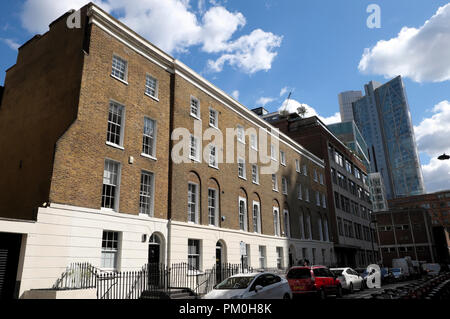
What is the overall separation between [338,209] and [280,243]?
19317mm

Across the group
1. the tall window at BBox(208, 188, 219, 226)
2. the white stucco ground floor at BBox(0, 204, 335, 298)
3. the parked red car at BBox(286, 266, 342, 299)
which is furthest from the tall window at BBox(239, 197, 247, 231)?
the parked red car at BBox(286, 266, 342, 299)

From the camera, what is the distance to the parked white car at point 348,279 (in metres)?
21.7

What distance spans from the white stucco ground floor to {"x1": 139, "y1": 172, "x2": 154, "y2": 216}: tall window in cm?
60

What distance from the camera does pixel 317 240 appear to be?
40125mm

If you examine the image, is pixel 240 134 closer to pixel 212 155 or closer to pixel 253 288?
pixel 212 155

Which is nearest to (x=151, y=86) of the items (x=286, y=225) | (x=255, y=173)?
(x=255, y=173)

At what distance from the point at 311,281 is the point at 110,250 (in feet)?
32.9

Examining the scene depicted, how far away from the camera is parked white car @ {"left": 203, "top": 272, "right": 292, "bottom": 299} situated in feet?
39.8

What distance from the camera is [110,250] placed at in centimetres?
1662

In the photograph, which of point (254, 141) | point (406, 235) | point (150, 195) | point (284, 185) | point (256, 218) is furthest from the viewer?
point (406, 235)

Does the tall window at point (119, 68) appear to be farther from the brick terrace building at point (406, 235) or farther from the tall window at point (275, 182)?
the brick terrace building at point (406, 235)

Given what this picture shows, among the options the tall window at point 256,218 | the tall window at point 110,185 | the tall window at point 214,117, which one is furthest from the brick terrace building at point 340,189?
the tall window at point 110,185

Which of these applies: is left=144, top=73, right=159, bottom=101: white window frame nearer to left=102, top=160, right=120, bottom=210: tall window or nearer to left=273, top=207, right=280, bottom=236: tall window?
left=102, top=160, right=120, bottom=210: tall window
